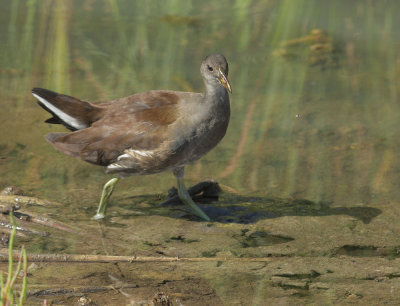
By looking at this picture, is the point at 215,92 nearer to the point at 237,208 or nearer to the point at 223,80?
the point at 223,80

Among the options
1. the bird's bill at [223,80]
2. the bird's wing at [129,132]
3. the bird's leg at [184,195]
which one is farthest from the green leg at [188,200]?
the bird's bill at [223,80]

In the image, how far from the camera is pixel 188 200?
18.5 ft

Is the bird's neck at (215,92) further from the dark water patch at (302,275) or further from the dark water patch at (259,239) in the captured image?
the dark water patch at (302,275)

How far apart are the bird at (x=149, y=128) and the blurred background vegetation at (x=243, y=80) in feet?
1.61

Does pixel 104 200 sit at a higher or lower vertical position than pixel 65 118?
lower

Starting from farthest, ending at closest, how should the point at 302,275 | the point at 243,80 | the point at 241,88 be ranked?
1. the point at 243,80
2. the point at 241,88
3. the point at 302,275

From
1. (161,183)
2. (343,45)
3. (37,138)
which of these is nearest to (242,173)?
(161,183)

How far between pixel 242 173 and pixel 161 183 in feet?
2.22

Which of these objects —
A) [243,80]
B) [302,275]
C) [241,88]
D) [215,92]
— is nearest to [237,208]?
[215,92]

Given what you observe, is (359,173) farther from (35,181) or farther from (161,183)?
(35,181)

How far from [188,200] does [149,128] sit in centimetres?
63

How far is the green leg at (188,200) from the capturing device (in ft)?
18.3

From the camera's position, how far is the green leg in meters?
5.58

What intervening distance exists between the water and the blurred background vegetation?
2 centimetres
